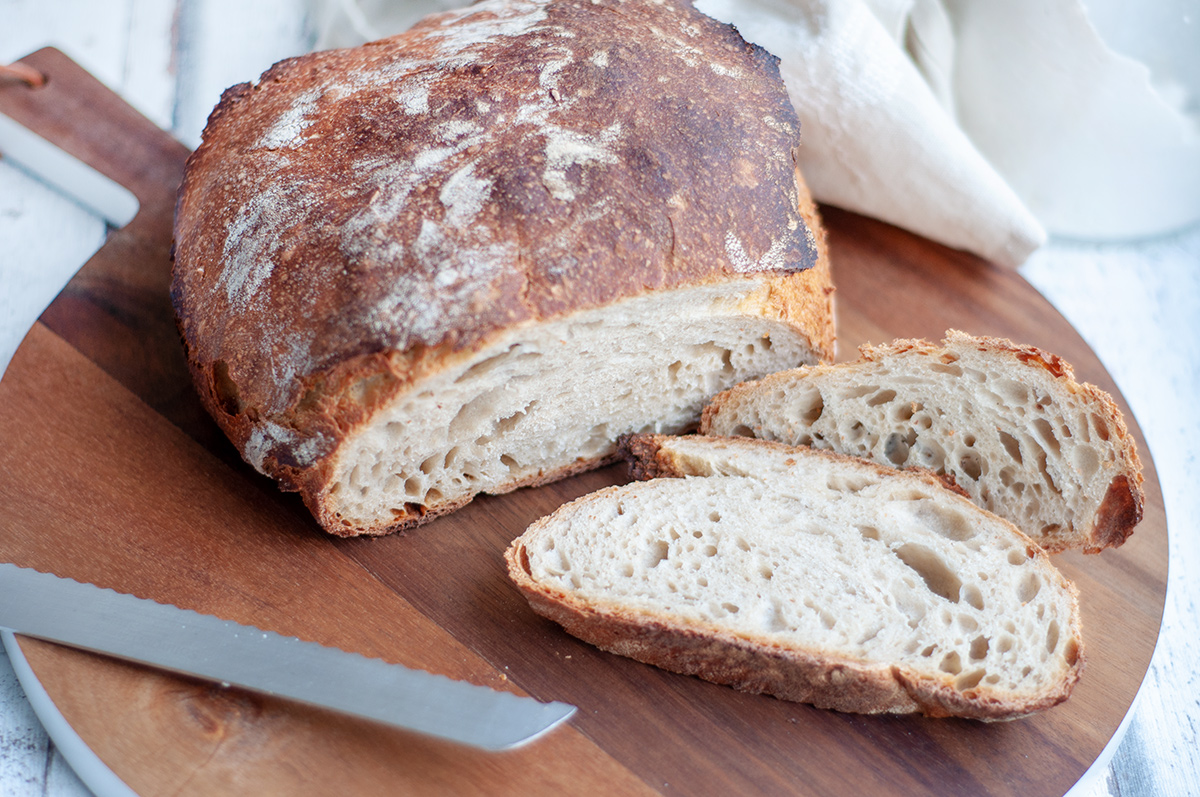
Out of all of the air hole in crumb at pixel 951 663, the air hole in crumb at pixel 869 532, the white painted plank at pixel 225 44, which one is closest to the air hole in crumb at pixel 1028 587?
the air hole in crumb at pixel 951 663

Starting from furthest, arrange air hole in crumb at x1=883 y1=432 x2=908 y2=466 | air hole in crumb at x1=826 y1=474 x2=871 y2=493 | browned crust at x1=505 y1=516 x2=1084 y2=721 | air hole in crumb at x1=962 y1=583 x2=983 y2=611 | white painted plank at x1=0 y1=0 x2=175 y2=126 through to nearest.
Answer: white painted plank at x1=0 y1=0 x2=175 y2=126
air hole in crumb at x1=883 y1=432 x2=908 y2=466
air hole in crumb at x1=826 y1=474 x2=871 y2=493
air hole in crumb at x1=962 y1=583 x2=983 y2=611
browned crust at x1=505 y1=516 x2=1084 y2=721

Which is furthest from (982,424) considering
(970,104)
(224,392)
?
(224,392)

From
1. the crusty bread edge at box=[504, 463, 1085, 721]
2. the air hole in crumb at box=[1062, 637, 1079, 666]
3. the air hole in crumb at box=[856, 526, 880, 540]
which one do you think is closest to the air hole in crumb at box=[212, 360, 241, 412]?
the crusty bread edge at box=[504, 463, 1085, 721]

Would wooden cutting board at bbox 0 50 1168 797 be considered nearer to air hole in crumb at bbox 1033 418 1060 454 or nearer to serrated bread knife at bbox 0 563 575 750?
serrated bread knife at bbox 0 563 575 750

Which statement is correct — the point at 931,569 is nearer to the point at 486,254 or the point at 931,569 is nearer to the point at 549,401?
the point at 549,401

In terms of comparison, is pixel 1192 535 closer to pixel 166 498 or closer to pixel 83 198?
pixel 166 498
